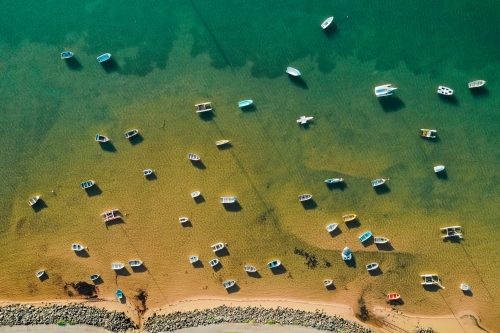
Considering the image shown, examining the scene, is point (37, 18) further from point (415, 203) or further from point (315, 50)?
point (415, 203)

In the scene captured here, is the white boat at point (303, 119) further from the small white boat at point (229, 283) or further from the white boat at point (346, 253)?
the small white boat at point (229, 283)

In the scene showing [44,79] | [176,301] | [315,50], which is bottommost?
[176,301]

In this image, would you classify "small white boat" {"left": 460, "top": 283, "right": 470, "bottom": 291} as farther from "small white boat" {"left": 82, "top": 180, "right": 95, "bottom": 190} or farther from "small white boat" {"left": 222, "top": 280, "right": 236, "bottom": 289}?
"small white boat" {"left": 82, "top": 180, "right": 95, "bottom": 190}

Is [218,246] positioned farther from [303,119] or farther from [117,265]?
[303,119]

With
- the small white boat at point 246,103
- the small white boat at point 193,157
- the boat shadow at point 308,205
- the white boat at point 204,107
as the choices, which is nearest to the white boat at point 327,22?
the small white boat at point 246,103

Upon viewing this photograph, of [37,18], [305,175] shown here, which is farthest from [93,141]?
[305,175]

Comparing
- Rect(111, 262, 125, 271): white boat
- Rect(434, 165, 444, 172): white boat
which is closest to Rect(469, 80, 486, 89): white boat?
Rect(434, 165, 444, 172): white boat
